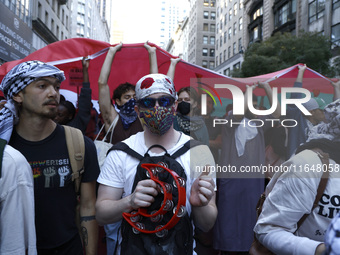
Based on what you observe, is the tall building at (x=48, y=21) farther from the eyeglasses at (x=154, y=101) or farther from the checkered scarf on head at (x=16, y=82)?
the eyeglasses at (x=154, y=101)

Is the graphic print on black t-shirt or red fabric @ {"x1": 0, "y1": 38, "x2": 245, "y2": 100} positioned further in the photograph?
red fabric @ {"x1": 0, "y1": 38, "x2": 245, "y2": 100}

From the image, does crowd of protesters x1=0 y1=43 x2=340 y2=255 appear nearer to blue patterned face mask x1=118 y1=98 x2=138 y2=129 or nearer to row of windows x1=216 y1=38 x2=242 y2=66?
blue patterned face mask x1=118 y1=98 x2=138 y2=129

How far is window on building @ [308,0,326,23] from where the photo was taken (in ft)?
80.7

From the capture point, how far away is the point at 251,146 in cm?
402

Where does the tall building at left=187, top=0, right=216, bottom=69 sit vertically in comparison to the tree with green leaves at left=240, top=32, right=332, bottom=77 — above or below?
above

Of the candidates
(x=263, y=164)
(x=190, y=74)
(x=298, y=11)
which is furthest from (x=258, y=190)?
(x=298, y=11)

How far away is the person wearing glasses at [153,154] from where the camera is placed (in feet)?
6.02

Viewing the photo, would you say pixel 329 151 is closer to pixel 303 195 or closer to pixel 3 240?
pixel 303 195

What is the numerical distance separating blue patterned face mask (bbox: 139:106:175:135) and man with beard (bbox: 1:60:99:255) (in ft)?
1.97

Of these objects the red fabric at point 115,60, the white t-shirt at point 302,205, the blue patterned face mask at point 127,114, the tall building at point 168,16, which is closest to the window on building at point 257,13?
the red fabric at point 115,60

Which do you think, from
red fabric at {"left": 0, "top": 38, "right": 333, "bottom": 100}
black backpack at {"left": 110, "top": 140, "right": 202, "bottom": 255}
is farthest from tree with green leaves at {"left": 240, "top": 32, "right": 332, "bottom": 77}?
black backpack at {"left": 110, "top": 140, "right": 202, "bottom": 255}

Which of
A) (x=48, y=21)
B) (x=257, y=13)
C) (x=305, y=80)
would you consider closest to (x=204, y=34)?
(x=257, y=13)

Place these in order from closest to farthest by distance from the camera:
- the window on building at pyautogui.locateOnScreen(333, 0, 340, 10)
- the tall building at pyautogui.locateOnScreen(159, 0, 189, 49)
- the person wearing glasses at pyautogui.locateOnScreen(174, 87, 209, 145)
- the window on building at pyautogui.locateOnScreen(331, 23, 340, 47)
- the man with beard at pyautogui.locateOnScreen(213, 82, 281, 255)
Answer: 1. the person wearing glasses at pyautogui.locateOnScreen(174, 87, 209, 145)
2. the man with beard at pyautogui.locateOnScreen(213, 82, 281, 255)
3. the window on building at pyautogui.locateOnScreen(331, 23, 340, 47)
4. the window on building at pyautogui.locateOnScreen(333, 0, 340, 10)
5. the tall building at pyautogui.locateOnScreen(159, 0, 189, 49)

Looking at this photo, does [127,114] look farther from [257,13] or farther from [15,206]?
[257,13]
